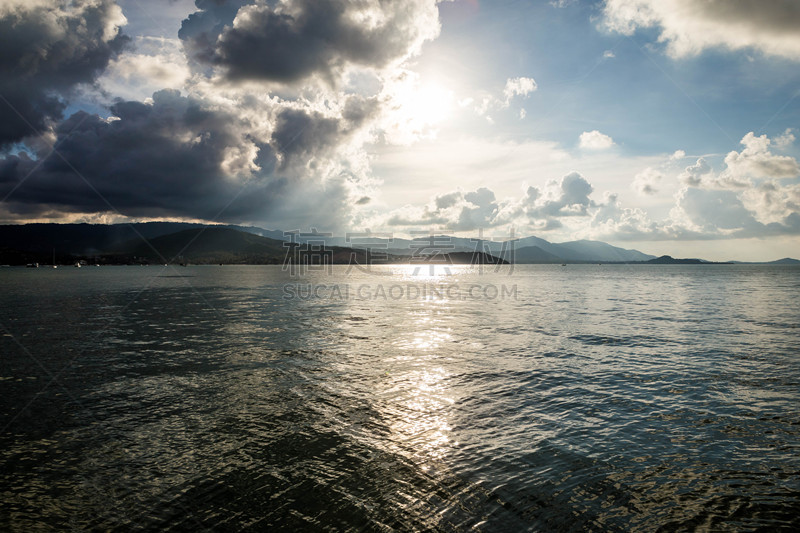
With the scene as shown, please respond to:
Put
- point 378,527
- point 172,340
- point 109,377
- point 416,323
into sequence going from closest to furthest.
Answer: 1. point 378,527
2. point 109,377
3. point 172,340
4. point 416,323

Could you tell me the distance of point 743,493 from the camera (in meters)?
12.8

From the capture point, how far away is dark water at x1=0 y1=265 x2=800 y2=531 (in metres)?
11.9

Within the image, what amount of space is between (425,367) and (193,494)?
730 inches

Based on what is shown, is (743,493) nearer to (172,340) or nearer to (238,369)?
(238,369)

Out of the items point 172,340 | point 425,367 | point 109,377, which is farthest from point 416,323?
point 109,377

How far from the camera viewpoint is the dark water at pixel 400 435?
11.9 m

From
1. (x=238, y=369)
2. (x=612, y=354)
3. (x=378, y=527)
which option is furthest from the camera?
(x=612, y=354)

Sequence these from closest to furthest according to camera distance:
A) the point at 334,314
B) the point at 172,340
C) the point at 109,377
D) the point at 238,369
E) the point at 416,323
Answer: the point at 109,377 < the point at 238,369 < the point at 172,340 < the point at 416,323 < the point at 334,314

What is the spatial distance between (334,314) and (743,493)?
173ft

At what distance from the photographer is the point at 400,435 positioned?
17.1 metres

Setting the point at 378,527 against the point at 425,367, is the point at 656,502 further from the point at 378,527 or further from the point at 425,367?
the point at 425,367

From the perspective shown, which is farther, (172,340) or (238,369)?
(172,340)

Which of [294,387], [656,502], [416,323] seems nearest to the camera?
[656,502]

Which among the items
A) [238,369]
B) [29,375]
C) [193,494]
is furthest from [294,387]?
[29,375]
